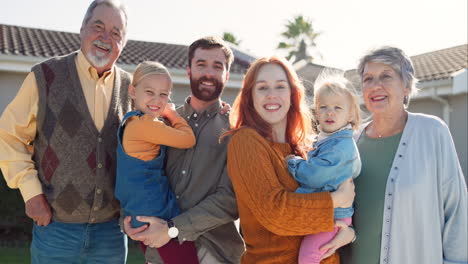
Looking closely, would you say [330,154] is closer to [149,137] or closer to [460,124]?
[149,137]

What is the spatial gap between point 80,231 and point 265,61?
1.82m

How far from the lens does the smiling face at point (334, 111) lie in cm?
283

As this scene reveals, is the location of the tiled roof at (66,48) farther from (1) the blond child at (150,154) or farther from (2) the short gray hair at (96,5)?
(1) the blond child at (150,154)

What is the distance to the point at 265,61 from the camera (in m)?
2.87

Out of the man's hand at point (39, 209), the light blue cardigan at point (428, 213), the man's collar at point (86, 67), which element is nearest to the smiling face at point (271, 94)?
the light blue cardigan at point (428, 213)

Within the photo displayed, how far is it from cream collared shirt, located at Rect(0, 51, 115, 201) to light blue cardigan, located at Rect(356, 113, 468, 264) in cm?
214

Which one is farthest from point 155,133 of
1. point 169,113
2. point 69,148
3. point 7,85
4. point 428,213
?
point 7,85

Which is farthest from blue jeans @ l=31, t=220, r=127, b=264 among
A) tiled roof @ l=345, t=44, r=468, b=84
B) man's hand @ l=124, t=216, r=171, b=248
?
tiled roof @ l=345, t=44, r=468, b=84

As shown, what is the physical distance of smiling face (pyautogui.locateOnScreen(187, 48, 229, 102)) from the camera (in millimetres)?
3285

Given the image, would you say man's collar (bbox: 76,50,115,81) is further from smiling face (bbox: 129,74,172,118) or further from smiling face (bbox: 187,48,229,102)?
smiling face (bbox: 187,48,229,102)

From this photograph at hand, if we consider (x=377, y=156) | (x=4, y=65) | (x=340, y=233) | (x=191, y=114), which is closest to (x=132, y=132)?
(x=191, y=114)

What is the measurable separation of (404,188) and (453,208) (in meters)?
0.33

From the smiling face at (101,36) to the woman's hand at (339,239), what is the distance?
6.64ft

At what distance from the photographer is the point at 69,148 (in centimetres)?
326
